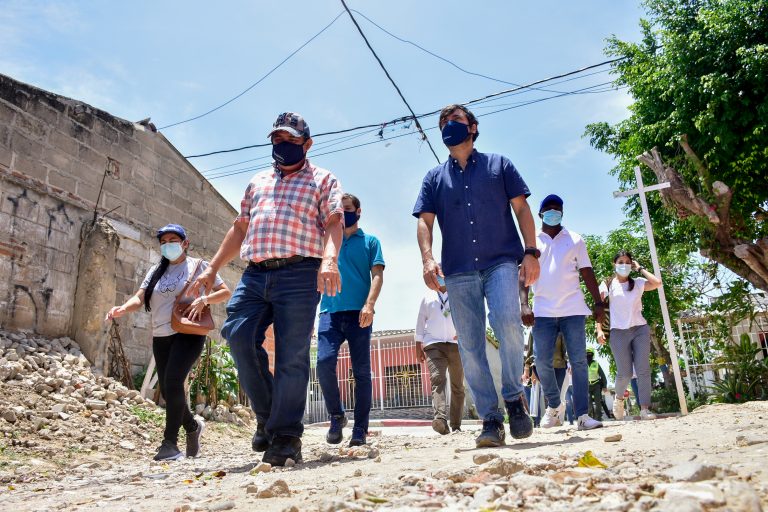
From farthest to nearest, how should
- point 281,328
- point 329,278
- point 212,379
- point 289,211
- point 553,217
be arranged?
point 212,379, point 553,217, point 289,211, point 281,328, point 329,278

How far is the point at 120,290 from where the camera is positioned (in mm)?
8781

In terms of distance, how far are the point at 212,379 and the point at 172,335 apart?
4.08 metres

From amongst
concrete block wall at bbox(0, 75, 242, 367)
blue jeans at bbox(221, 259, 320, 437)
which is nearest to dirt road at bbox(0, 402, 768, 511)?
blue jeans at bbox(221, 259, 320, 437)

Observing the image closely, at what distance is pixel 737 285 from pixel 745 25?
16.2ft

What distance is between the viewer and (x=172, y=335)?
500cm

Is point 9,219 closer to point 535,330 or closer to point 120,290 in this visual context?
point 120,290

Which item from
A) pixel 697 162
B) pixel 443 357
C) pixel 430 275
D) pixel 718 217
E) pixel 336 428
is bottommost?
pixel 336 428

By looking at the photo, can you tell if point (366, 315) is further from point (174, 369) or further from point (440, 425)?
Result: point (440, 425)

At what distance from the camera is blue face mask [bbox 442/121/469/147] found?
4242 millimetres

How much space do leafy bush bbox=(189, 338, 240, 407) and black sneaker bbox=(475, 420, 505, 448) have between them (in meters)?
5.83

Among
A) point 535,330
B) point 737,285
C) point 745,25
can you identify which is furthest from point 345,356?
point 535,330

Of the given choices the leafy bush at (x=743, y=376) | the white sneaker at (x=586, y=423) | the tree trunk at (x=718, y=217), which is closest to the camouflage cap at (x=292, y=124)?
the white sneaker at (x=586, y=423)

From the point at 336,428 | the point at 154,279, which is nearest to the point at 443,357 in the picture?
the point at 336,428

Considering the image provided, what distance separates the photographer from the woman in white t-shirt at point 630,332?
21.5 feet
